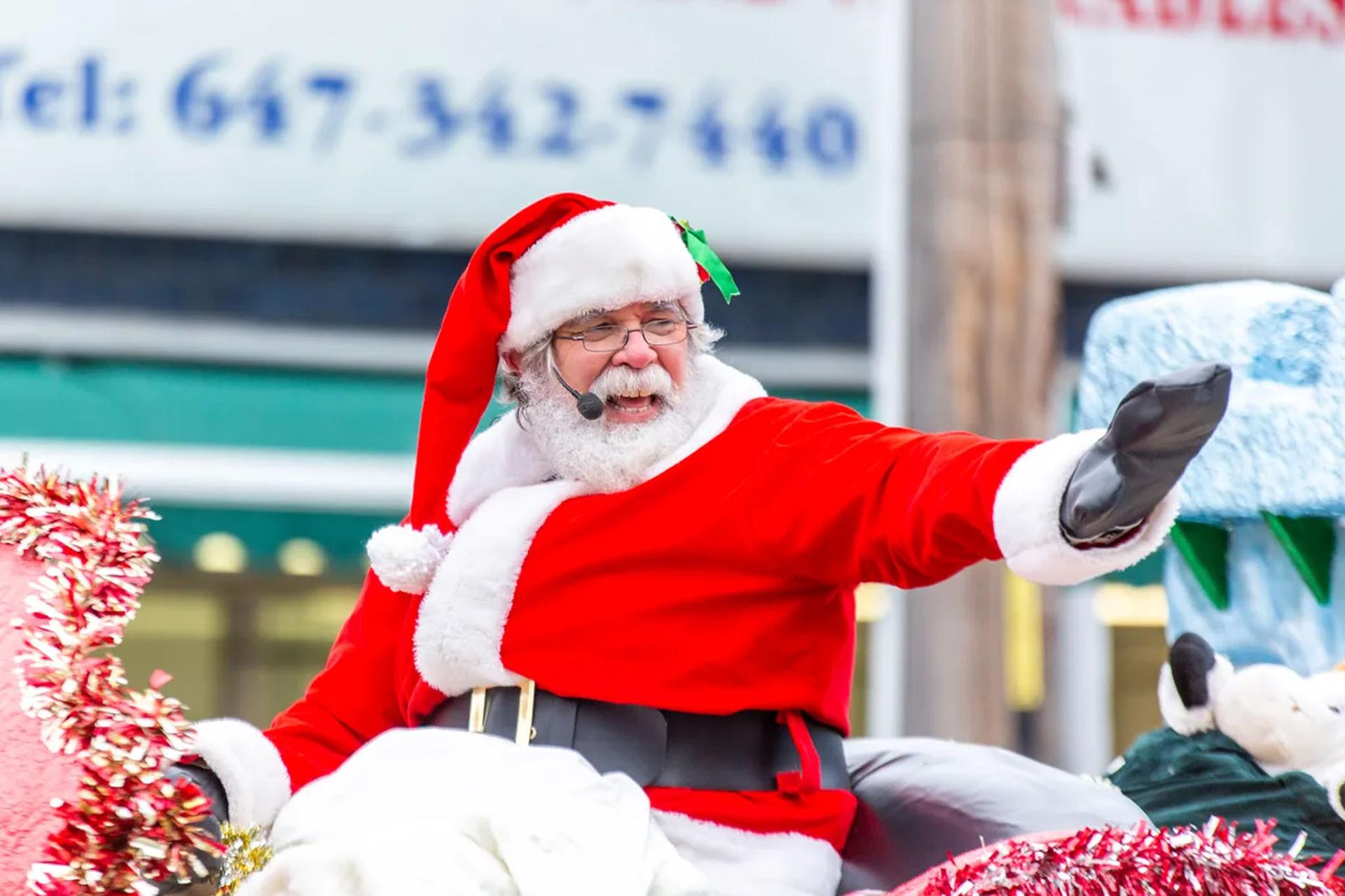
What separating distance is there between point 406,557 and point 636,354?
13.0 inches

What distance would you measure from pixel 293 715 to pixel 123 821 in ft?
1.36

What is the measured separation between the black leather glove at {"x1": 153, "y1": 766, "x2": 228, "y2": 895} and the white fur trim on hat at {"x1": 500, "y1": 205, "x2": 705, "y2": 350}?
574 mm

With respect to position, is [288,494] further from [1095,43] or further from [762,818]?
[762,818]

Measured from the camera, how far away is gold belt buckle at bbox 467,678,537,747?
5.97ft

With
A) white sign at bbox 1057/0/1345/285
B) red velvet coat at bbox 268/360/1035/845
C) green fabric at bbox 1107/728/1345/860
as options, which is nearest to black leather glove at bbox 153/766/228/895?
red velvet coat at bbox 268/360/1035/845

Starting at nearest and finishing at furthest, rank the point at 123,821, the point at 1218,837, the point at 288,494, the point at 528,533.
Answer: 1. the point at 1218,837
2. the point at 123,821
3. the point at 528,533
4. the point at 288,494

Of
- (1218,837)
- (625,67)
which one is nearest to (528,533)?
(1218,837)

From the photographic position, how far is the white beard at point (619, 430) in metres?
1.90

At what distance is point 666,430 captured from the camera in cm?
191

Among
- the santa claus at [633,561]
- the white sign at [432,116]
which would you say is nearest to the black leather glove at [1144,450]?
the santa claus at [633,561]

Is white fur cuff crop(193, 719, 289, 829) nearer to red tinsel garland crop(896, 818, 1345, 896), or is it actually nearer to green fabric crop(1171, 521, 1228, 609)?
red tinsel garland crop(896, 818, 1345, 896)

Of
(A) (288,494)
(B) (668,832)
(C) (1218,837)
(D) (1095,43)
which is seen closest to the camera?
(C) (1218,837)

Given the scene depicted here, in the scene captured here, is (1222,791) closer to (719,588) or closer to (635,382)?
(719,588)

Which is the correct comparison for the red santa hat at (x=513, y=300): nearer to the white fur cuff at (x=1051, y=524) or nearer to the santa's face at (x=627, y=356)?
the santa's face at (x=627, y=356)
